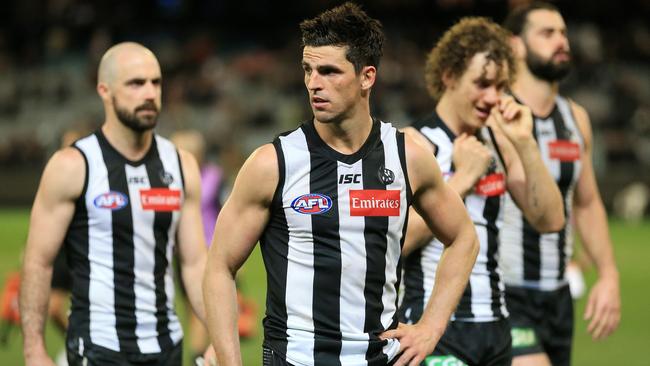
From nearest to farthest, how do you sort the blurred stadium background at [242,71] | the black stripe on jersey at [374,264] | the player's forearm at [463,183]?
the black stripe on jersey at [374,264] < the player's forearm at [463,183] < the blurred stadium background at [242,71]

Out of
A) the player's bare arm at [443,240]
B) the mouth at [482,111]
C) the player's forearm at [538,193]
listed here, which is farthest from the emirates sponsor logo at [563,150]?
the player's bare arm at [443,240]

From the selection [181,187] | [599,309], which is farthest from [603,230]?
[181,187]

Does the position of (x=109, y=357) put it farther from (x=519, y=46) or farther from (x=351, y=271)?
(x=519, y=46)

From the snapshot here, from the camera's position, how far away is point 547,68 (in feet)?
20.7

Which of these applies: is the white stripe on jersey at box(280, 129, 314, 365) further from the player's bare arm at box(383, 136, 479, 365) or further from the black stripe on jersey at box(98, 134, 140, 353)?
the black stripe on jersey at box(98, 134, 140, 353)

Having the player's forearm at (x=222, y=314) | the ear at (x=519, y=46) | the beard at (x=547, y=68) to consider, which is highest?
the ear at (x=519, y=46)

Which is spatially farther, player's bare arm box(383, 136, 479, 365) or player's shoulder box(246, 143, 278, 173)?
player's bare arm box(383, 136, 479, 365)

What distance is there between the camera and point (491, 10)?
22.9m

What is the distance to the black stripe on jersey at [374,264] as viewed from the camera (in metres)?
4.17

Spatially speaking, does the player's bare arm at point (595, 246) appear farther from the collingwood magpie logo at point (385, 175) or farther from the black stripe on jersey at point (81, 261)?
the black stripe on jersey at point (81, 261)

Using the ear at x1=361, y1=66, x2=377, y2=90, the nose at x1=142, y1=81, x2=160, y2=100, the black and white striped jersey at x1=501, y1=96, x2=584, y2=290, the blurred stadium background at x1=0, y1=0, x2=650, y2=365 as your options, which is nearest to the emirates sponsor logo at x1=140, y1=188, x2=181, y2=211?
the nose at x1=142, y1=81, x2=160, y2=100

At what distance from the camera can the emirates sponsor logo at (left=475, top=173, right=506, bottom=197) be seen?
5.38 m

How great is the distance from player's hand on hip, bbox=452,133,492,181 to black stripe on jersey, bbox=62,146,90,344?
176cm

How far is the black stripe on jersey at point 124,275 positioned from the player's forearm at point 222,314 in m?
1.31
